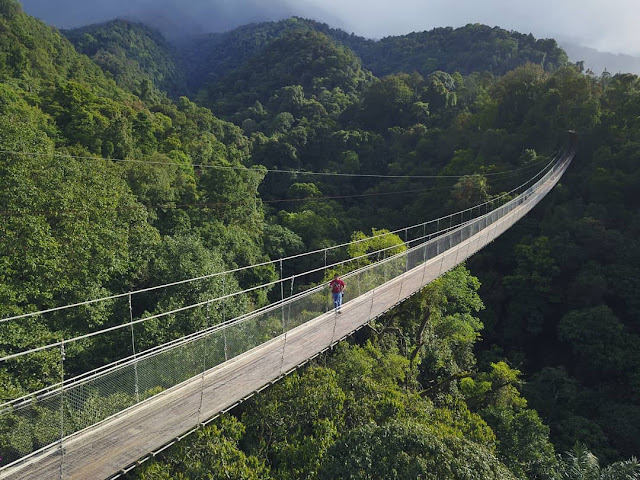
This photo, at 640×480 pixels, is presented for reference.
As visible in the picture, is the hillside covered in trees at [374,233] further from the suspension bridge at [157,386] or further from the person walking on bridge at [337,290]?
the person walking on bridge at [337,290]

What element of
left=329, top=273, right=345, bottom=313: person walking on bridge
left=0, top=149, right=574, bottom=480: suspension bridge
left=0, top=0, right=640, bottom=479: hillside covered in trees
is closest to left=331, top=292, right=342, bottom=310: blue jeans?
left=329, top=273, right=345, bottom=313: person walking on bridge

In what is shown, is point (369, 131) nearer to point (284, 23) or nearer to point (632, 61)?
point (284, 23)

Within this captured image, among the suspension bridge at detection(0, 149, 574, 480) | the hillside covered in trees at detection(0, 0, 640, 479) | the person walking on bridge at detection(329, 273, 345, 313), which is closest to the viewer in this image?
the suspension bridge at detection(0, 149, 574, 480)

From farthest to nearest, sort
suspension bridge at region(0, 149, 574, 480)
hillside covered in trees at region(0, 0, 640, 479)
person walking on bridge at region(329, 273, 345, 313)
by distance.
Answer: person walking on bridge at region(329, 273, 345, 313)
hillside covered in trees at region(0, 0, 640, 479)
suspension bridge at region(0, 149, 574, 480)

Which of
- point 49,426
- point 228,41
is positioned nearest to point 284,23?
point 228,41

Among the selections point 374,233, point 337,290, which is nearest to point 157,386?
point 337,290

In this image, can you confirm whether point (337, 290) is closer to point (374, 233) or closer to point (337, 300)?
point (337, 300)

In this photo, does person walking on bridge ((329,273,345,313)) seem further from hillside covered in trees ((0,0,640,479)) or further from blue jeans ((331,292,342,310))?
hillside covered in trees ((0,0,640,479))
